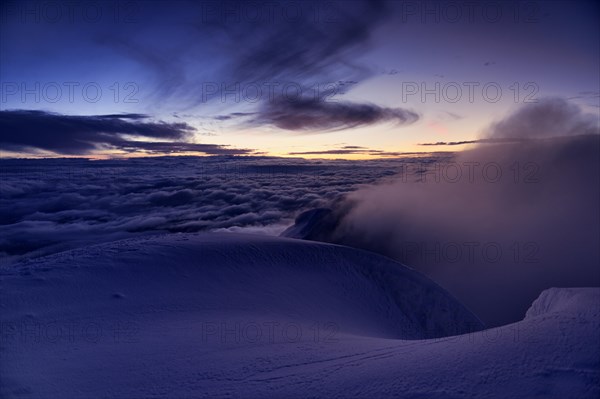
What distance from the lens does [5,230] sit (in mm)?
61938

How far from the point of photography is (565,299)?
443cm

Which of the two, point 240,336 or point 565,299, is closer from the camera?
point 565,299

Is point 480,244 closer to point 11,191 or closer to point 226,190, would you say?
point 226,190

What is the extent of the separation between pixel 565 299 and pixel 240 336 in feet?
15.2

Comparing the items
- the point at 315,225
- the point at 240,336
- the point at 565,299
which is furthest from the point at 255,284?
the point at 315,225

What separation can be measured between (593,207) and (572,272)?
10865 mm

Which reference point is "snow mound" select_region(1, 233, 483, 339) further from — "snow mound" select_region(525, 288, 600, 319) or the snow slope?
"snow mound" select_region(525, 288, 600, 319)

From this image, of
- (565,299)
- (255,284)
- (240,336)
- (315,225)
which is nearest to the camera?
(565,299)

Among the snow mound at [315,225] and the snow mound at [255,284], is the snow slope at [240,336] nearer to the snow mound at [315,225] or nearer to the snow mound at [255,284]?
the snow mound at [255,284]

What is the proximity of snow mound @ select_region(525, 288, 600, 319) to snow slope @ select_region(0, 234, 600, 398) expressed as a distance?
33 millimetres

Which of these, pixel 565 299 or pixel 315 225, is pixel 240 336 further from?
pixel 315 225

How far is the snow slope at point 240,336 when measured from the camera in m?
3.06

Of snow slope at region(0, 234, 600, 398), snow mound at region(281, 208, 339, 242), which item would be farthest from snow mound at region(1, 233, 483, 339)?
snow mound at region(281, 208, 339, 242)

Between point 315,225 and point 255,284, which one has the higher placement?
point 255,284
